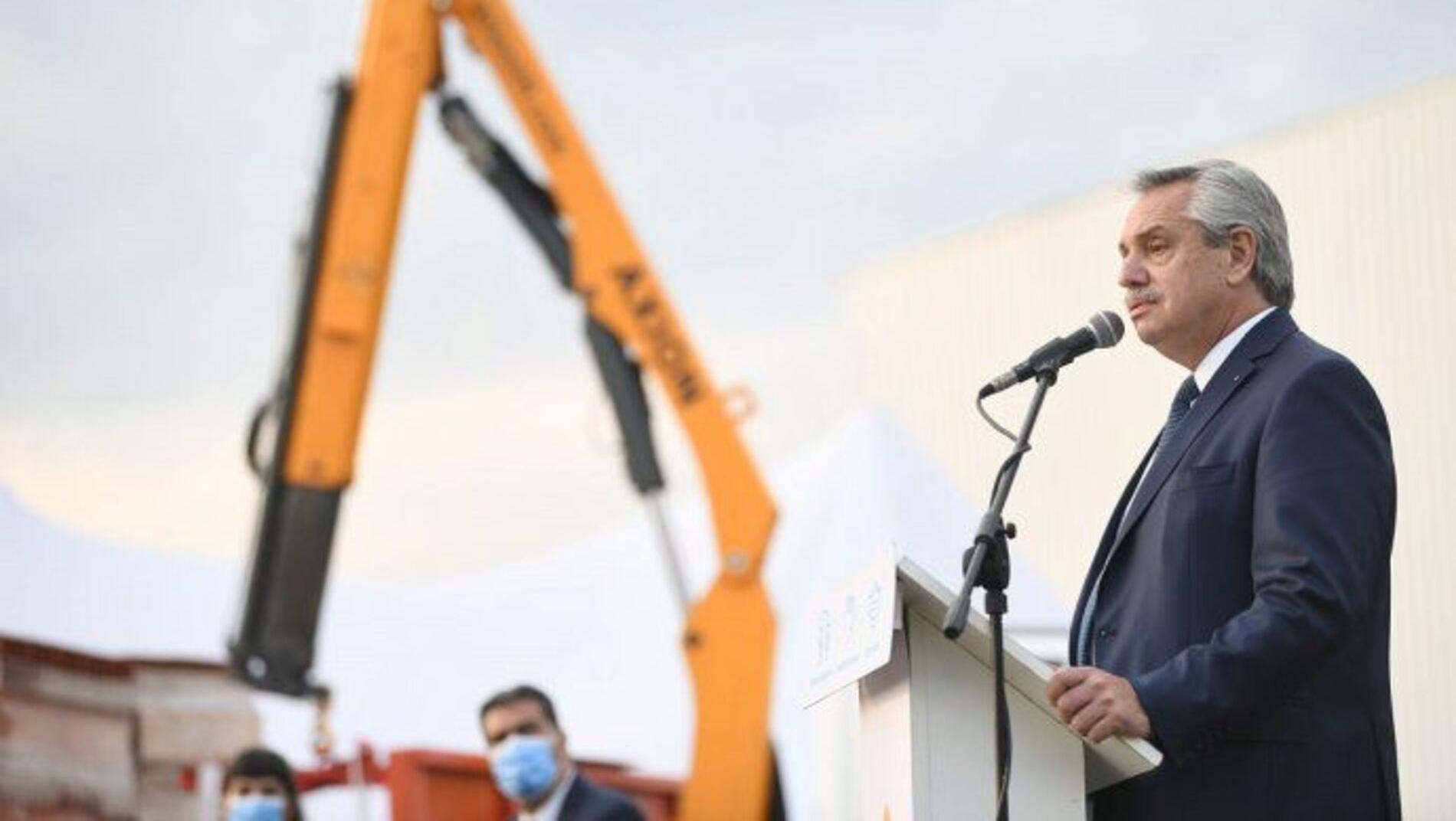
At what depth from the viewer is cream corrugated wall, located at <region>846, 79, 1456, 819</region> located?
9.58 m

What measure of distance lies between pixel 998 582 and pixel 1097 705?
211 mm

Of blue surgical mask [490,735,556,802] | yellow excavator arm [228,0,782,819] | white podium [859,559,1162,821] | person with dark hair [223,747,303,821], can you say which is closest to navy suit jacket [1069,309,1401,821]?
white podium [859,559,1162,821]

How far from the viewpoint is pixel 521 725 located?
23.0ft

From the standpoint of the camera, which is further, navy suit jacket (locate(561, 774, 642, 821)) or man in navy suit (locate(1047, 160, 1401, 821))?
navy suit jacket (locate(561, 774, 642, 821))

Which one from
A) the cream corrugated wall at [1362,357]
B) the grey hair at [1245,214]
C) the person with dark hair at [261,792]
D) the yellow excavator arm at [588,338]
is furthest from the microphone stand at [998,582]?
the yellow excavator arm at [588,338]

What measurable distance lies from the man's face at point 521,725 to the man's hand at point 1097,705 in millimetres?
3955

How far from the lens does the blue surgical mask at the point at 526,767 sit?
6887 millimetres

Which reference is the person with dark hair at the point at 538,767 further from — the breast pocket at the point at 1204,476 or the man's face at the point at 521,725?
the breast pocket at the point at 1204,476

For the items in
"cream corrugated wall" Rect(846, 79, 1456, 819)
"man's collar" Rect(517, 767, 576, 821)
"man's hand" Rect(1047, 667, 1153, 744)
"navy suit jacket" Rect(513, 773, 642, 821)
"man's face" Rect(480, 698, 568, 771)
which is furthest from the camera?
"cream corrugated wall" Rect(846, 79, 1456, 819)

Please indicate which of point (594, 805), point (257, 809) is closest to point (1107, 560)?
point (594, 805)

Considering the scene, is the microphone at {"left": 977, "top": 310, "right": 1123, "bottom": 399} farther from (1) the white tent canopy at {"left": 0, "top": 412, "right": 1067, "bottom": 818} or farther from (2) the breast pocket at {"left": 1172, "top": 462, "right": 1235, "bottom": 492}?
(1) the white tent canopy at {"left": 0, "top": 412, "right": 1067, "bottom": 818}

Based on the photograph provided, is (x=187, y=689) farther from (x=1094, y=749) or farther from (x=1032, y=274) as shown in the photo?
(x=1094, y=749)

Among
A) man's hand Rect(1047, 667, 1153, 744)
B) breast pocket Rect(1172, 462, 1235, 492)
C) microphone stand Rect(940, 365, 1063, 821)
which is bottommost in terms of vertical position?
man's hand Rect(1047, 667, 1153, 744)

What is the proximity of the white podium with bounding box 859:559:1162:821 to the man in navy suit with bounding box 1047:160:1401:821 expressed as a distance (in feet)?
0.36
